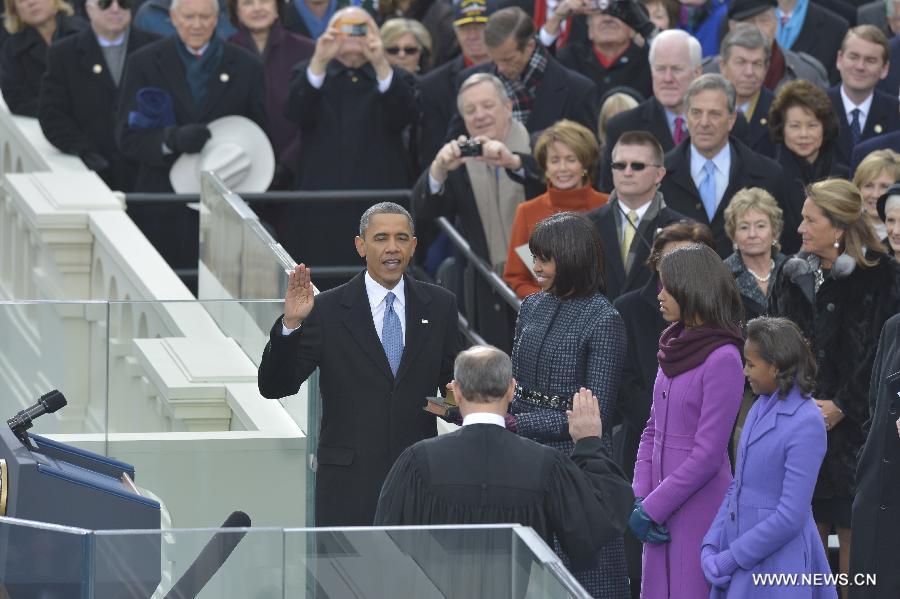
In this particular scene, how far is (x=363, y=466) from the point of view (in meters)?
7.28

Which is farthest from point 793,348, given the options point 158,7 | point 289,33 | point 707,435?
point 158,7

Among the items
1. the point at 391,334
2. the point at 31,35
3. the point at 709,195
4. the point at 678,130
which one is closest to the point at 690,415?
the point at 391,334

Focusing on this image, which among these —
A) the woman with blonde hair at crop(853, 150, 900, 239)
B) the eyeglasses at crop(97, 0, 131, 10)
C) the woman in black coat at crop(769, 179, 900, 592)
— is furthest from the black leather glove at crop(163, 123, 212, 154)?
the woman in black coat at crop(769, 179, 900, 592)

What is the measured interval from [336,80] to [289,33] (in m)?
0.98

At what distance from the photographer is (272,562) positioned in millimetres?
5562

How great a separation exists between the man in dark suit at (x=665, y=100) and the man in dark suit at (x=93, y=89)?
3.21 meters

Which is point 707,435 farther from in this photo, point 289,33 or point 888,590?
point 289,33

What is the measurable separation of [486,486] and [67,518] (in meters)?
1.23

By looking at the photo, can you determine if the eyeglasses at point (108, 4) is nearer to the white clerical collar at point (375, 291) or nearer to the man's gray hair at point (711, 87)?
the man's gray hair at point (711, 87)

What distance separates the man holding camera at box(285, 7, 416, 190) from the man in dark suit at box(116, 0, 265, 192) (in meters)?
0.36

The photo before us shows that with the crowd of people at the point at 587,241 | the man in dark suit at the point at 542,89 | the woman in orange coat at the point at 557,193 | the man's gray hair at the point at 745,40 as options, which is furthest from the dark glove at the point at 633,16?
the woman in orange coat at the point at 557,193

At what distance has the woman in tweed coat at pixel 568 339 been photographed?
7172 millimetres

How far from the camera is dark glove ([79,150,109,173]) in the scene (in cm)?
1234

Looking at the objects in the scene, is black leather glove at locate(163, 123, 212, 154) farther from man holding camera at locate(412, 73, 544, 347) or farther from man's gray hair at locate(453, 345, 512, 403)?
man's gray hair at locate(453, 345, 512, 403)
